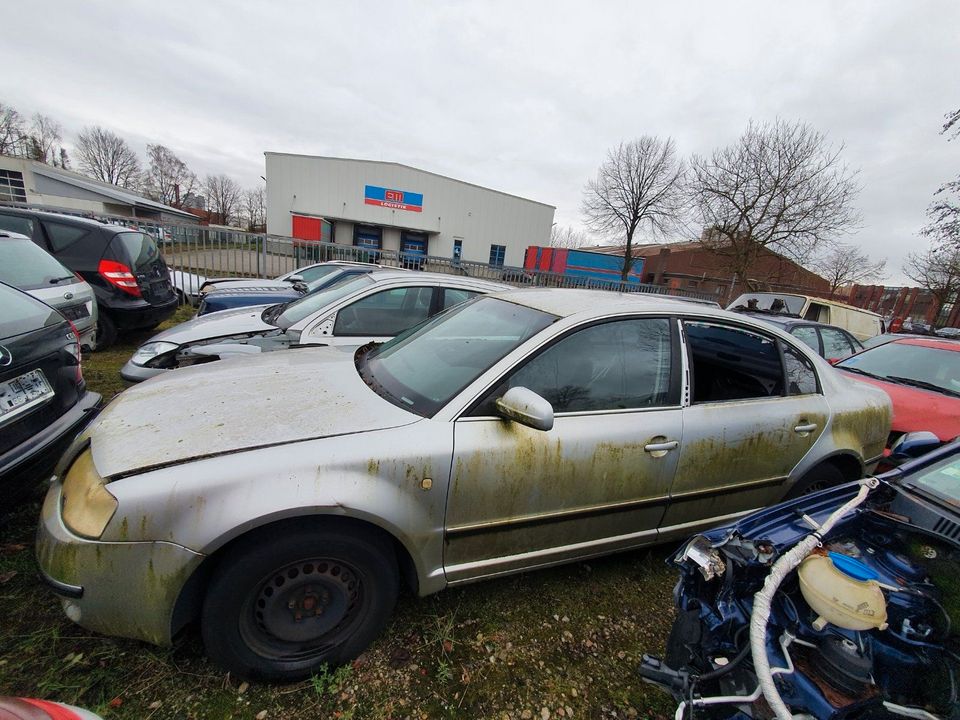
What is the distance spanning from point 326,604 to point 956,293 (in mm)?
24923

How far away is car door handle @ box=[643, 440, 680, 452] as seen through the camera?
211 cm

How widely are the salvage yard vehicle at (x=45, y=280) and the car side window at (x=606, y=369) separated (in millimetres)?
4413

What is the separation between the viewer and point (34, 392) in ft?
7.07

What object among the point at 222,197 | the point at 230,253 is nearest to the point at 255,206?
the point at 222,197

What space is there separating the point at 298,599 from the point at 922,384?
225 inches

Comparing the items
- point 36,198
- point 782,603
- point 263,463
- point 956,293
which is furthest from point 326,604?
point 36,198

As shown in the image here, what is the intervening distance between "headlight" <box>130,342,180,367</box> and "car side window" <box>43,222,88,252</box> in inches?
127

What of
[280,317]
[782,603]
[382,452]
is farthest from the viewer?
[280,317]

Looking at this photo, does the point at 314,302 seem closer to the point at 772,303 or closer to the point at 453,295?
the point at 453,295

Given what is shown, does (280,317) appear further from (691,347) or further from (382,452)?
(691,347)

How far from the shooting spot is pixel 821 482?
2.86 metres

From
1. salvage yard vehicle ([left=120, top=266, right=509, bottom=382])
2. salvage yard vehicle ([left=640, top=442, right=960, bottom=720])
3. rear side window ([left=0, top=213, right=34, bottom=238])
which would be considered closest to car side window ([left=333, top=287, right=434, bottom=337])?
salvage yard vehicle ([left=120, top=266, right=509, bottom=382])

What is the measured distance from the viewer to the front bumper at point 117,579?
4.67ft

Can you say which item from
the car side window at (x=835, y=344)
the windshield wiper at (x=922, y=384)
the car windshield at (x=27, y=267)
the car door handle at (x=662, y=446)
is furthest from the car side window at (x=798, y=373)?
the car windshield at (x=27, y=267)
